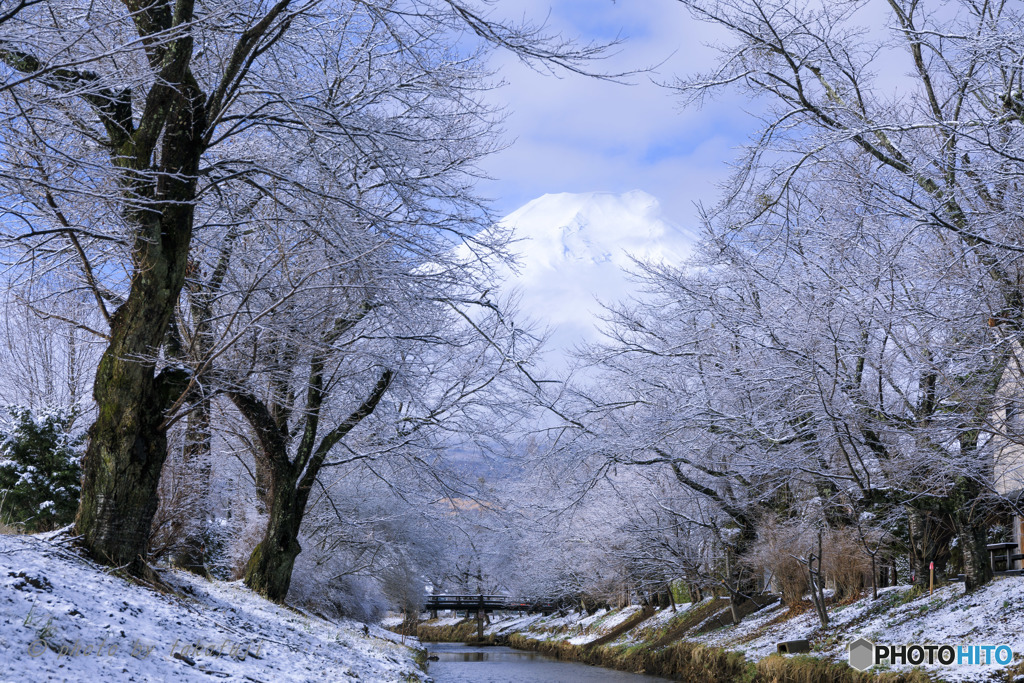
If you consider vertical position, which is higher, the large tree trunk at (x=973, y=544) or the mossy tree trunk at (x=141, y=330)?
the mossy tree trunk at (x=141, y=330)

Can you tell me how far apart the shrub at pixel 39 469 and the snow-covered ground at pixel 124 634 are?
599 cm

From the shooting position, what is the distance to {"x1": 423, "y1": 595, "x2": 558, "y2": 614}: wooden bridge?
49531mm

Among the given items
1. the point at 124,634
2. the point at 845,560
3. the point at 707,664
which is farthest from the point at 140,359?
the point at 845,560

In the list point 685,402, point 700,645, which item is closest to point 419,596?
point 700,645

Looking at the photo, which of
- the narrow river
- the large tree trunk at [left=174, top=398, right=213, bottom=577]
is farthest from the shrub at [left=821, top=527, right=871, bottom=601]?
the large tree trunk at [left=174, top=398, right=213, bottom=577]

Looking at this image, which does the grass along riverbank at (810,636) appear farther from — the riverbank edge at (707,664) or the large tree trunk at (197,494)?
the large tree trunk at (197,494)

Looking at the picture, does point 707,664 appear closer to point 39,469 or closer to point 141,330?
point 39,469

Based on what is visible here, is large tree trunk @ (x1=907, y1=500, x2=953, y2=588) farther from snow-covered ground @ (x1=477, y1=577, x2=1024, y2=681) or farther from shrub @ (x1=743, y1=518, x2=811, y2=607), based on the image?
shrub @ (x1=743, y1=518, x2=811, y2=607)

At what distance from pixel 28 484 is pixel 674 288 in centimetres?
1286

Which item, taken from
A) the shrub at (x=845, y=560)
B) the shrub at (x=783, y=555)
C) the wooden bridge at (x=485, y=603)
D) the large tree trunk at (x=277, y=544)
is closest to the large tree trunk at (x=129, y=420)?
the large tree trunk at (x=277, y=544)

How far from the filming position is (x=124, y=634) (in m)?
5.96

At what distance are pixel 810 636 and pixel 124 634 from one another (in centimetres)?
1401

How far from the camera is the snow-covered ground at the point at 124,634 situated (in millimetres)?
4988

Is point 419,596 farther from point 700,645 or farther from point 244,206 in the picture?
point 244,206
